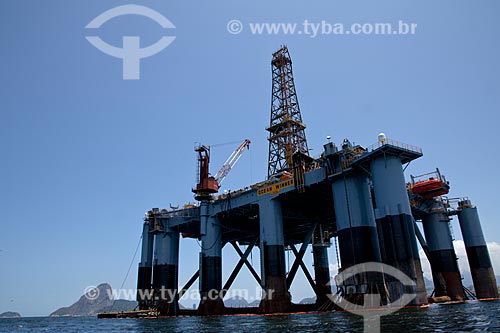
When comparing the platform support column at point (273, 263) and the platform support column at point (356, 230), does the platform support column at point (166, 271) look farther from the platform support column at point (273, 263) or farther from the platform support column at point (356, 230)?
the platform support column at point (356, 230)

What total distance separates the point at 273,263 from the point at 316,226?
452 inches

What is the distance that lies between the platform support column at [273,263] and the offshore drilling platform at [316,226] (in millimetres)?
124

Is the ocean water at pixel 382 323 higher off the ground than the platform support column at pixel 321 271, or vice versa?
the platform support column at pixel 321 271

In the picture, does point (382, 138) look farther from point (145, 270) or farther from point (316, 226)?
point (145, 270)

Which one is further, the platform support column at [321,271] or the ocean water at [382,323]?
the platform support column at [321,271]

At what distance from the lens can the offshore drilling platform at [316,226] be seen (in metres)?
38.7

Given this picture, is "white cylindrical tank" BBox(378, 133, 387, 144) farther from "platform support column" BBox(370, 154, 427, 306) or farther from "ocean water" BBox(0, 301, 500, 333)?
"ocean water" BBox(0, 301, 500, 333)

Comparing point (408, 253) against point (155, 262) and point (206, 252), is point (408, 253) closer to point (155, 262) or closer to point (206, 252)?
point (206, 252)

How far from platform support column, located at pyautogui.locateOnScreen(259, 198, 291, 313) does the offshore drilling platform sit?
124 millimetres

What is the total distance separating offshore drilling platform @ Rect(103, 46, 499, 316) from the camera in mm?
38656

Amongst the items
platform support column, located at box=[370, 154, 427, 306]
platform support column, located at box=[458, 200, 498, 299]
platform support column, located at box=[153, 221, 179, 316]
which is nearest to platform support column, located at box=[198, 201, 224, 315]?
platform support column, located at box=[153, 221, 179, 316]

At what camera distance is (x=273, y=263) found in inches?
1891

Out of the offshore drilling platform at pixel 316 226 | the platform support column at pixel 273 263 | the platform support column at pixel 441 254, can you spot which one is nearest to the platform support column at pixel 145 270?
the offshore drilling platform at pixel 316 226
